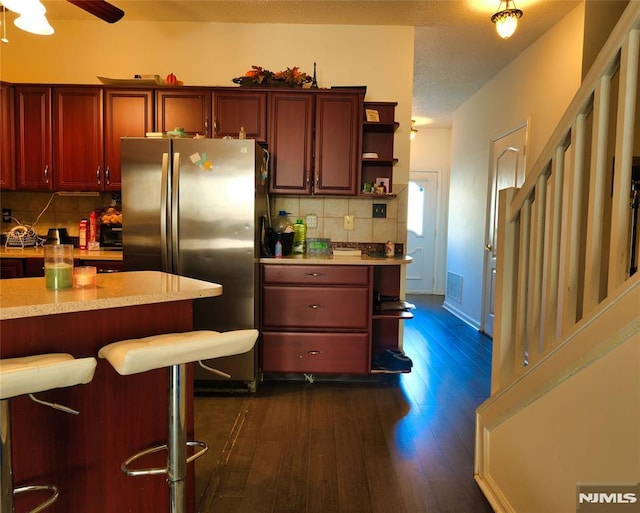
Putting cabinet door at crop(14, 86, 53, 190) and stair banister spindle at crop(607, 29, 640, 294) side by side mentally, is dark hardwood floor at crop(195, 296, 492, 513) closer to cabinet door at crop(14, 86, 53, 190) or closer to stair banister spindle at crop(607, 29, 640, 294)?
stair banister spindle at crop(607, 29, 640, 294)

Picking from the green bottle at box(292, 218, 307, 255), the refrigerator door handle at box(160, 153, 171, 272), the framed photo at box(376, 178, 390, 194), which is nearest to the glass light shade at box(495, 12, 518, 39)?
the framed photo at box(376, 178, 390, 194)

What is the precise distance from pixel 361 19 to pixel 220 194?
189cm

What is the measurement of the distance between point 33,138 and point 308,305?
8.31 feet

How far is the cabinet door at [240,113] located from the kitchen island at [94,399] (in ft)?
6.27

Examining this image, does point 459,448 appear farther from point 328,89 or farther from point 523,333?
point 328,89

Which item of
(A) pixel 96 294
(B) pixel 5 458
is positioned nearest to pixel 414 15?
(A) pixel 96 294

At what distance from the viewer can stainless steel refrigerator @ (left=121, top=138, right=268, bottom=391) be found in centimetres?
268

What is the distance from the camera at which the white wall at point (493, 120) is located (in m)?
3.08

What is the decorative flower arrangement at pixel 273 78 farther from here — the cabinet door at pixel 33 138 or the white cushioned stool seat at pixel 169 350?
the white cushioned stool seat at pixel 169 350

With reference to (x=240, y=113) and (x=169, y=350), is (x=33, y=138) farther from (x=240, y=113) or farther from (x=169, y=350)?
(x=169, y=350)

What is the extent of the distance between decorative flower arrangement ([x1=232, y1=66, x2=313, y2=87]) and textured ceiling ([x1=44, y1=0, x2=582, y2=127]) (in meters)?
0.47

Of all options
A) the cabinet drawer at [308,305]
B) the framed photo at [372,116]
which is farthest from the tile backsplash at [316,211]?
the cabinet drawer at [308,305]

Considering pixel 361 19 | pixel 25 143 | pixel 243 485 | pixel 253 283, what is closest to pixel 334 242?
pixel 253 283

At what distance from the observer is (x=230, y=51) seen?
3418mm
